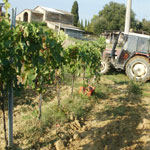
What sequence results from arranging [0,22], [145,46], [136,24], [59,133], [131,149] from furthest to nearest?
[136,24] < [145,46] < [59,133] < [131,149] < [0,22]

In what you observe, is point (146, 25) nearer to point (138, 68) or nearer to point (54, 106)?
point (138, 68)

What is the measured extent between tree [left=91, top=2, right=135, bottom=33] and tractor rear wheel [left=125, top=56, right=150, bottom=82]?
28815 mm

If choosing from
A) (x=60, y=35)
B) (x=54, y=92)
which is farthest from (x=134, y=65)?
(x=60, y=35)

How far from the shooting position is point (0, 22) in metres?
2.50

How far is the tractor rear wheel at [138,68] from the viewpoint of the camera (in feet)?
25.7

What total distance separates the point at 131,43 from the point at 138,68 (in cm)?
105

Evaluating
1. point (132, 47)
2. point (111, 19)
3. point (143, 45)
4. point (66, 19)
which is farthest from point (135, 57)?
point (111, 19)

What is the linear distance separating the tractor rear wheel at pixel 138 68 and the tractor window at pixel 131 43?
1.35 feet

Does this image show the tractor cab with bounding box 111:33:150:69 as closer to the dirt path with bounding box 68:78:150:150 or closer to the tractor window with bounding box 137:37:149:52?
the tractor window with bounding box 137:37:149:52

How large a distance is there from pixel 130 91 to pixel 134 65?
179cm

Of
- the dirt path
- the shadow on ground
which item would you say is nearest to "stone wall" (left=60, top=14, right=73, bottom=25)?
the dirt path

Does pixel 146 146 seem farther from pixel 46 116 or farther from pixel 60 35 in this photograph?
pixel 60 35

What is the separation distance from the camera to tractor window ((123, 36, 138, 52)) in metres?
8.01

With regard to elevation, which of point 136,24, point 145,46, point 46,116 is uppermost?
point 136,24
